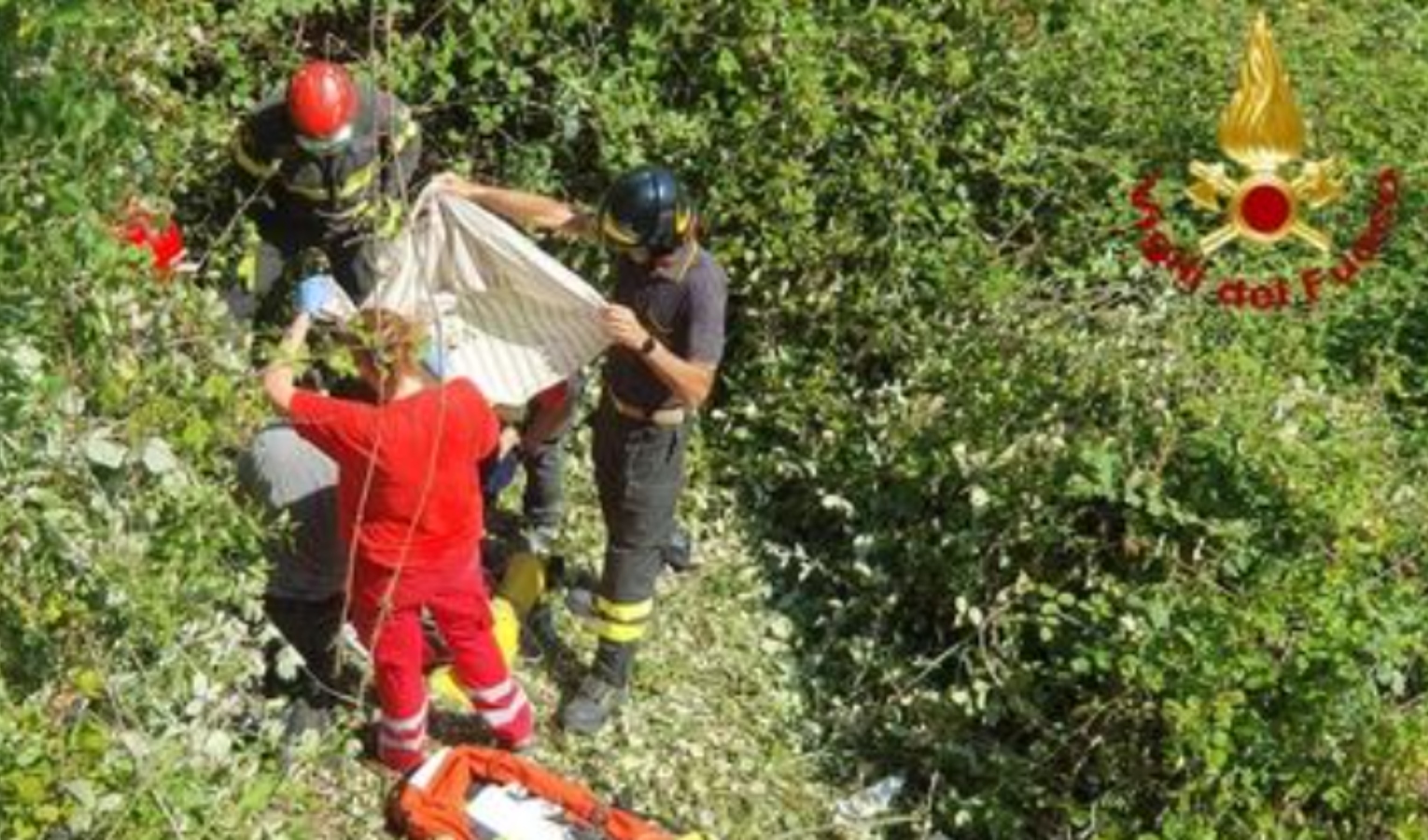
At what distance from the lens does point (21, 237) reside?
12.5 ft

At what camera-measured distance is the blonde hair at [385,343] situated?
4.87 m

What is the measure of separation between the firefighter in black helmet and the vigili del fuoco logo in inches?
81.7

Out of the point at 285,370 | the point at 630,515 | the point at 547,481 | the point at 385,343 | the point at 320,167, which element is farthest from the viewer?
the point at 547,481

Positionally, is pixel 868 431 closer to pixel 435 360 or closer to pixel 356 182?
pixel 435 360

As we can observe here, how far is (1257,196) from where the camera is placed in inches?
275

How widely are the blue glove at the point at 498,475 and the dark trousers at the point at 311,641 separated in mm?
905

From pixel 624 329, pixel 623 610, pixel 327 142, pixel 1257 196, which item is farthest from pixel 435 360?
pixel 1257 196

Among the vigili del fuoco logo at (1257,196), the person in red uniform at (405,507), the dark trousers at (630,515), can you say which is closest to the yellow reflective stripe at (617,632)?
the dark trousers at (630,515)

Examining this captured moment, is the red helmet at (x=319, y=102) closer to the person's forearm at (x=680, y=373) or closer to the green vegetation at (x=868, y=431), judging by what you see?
the green vegetation at (x=868, y=431)

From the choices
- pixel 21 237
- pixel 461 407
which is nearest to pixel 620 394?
pixel 461 407

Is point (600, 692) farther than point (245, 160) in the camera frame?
No

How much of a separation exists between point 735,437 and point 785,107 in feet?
4.22

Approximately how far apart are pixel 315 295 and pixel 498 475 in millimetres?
1124

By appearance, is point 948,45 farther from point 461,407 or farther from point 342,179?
point 461,407
